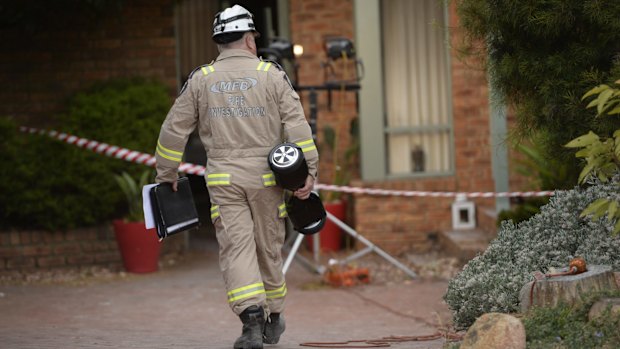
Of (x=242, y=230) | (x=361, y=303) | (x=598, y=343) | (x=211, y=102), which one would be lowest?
(x=361, y=303)

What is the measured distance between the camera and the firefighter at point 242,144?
6.05 meters

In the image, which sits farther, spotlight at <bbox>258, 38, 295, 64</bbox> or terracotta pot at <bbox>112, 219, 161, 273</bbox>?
terracotta pot at <bbox>112, 219, 161, 273</bbox>

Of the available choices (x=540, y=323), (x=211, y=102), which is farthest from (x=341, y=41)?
(x=540, y=323)

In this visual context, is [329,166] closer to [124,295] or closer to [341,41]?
[341,41]

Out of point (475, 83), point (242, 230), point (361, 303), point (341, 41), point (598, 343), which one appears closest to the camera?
point (598, 343)

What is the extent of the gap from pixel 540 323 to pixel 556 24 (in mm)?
1842

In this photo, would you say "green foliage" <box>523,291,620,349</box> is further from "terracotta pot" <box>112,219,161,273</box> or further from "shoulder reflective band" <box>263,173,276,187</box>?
"terracotta pot" <box>112,219,161,273</box>

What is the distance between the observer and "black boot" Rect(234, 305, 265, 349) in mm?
5980

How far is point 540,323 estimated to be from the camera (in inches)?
202

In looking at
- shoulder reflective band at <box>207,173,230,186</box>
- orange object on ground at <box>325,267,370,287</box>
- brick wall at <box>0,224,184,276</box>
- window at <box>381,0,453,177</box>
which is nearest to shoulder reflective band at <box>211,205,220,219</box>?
shoulder reflective band at <box>207,173,230,186</box>

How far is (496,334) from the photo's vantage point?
4859 mm

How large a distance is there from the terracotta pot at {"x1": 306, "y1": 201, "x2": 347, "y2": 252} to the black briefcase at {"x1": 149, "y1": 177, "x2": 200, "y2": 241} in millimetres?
4732

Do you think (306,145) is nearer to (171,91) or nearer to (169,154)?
(169,154)

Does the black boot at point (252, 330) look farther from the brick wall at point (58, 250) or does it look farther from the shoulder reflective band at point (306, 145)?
the brick wall at point (58, 250)
